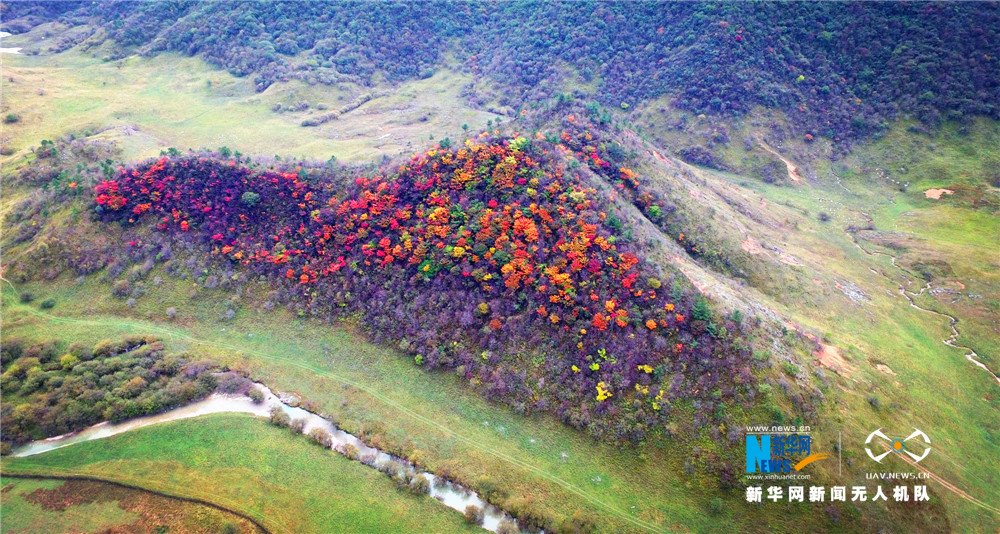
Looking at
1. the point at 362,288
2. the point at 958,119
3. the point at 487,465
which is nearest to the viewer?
the point at 487,465

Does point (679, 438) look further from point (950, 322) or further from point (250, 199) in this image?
point (250, 199)

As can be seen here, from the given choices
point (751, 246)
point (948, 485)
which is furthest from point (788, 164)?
point (948, 485)

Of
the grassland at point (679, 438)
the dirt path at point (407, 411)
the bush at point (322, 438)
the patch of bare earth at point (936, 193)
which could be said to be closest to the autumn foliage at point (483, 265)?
the grassland at point (679, 438)

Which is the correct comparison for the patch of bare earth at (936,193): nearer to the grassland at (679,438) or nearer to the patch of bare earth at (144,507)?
the grassland at (679,438)

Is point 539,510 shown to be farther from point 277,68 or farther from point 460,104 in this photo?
point 277,68

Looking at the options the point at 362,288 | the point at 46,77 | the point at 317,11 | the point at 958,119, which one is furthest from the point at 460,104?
the point at 958,119

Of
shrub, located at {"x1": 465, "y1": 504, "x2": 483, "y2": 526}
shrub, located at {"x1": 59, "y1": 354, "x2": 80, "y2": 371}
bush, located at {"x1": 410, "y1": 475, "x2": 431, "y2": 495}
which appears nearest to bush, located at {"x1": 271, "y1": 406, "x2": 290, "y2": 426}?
bush, located at {"x1": 410, "y1": 475, "x2": 431, "y2": 495}
